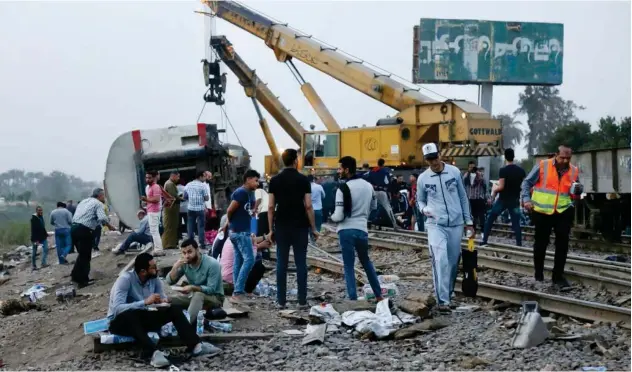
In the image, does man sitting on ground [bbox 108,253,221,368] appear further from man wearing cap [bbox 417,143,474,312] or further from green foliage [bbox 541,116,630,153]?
green foliage [bbox 541,116,630,153]

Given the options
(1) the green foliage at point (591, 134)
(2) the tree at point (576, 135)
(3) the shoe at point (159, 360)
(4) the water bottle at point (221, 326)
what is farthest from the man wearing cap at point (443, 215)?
(2) the tree at point (576, 135)

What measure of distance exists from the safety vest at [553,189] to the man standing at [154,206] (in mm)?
7872

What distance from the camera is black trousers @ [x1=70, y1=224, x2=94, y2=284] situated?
14070 mm

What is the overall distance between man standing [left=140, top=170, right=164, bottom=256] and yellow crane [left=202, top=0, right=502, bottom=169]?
8.60 meters

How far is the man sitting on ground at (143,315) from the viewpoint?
758 cm

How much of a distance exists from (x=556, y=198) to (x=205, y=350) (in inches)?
186

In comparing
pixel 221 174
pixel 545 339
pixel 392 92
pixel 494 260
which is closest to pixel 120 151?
pixel 221 174

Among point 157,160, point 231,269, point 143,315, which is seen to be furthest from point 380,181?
point 143,315

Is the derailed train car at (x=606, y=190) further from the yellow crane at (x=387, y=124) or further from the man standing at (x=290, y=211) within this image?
the man standing at (x=290, y=211)

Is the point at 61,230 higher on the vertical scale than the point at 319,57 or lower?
lower

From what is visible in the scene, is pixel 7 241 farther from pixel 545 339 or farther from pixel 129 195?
pixel 545 339

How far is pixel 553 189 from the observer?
32.2 ft

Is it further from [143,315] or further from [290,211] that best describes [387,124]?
[143,315]

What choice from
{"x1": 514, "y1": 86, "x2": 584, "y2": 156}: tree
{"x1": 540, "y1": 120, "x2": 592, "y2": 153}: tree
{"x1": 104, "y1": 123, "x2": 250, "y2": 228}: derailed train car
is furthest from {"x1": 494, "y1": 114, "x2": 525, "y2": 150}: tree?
{"x1": 104, "y1": 123, "x2": 250, "y2": 228}: derailed train car
